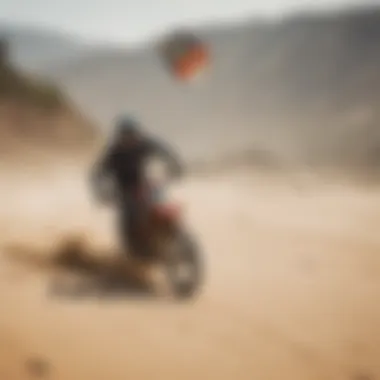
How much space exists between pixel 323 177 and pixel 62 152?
418 millimetres

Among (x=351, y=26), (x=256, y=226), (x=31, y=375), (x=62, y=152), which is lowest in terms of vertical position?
(x=31, y=375)

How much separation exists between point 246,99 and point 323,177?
0.17 m

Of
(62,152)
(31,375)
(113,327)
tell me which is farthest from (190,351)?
(62,152)

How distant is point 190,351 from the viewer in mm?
1193

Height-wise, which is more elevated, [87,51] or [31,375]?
[87,51]

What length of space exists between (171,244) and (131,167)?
0.46ft

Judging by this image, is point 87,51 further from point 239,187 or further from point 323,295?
point 323,295

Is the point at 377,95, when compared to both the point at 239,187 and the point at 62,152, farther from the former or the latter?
the point at 62,152

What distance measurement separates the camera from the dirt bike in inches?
47.6

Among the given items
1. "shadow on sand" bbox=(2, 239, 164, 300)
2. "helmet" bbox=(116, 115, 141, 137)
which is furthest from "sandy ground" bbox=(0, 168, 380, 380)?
"helmet" bbox=(116, 115, 141, 137)

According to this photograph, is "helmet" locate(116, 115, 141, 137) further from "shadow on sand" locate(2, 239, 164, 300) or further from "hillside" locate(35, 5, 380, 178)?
"shadow on sand" locate(2, 239, 164, 300)

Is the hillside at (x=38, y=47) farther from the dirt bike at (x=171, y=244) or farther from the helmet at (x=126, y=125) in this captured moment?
the dirt bike at (x=171, y=244)

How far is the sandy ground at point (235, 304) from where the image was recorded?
1177mm

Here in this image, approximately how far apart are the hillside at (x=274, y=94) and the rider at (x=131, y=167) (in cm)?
3
